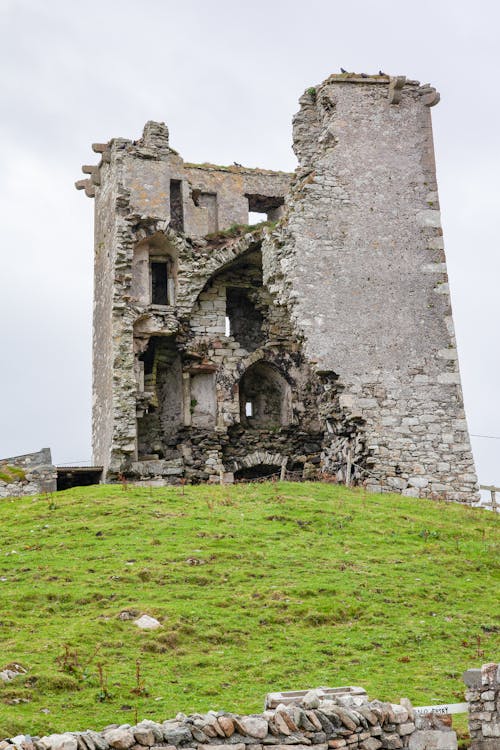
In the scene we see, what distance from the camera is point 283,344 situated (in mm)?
31188

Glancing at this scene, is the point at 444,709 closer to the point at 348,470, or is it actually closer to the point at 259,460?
the point at 348,470

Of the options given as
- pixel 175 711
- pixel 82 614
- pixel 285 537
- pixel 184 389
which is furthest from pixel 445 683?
pixel 184 389

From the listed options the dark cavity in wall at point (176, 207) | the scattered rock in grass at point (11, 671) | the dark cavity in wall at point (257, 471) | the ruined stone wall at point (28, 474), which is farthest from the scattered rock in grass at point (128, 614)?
the dark cavity in wall at point (176, 207)

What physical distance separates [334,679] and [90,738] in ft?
14.0

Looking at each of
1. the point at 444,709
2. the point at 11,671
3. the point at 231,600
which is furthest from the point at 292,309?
the point at 444,709

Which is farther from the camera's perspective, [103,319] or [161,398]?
[161,398]

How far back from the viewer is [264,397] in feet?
106

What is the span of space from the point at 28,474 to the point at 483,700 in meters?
16.3

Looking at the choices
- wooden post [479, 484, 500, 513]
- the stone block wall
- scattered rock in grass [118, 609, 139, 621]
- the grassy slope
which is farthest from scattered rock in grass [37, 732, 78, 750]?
wooden post [479, 484, 500, 513]

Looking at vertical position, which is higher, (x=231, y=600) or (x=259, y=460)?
(x=259, y=460)

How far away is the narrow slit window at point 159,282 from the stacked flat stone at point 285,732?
22.0m

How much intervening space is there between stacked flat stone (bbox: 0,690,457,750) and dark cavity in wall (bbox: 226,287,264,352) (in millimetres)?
22072

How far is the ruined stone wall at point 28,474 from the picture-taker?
24.8 meters

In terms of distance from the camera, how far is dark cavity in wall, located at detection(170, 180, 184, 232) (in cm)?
3177
